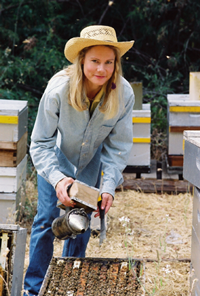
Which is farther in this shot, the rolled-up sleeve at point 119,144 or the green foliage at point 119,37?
the green foliage at point 119,37

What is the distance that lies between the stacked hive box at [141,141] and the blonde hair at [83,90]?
2.01 metres

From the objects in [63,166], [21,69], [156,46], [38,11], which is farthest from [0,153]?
[156,46]

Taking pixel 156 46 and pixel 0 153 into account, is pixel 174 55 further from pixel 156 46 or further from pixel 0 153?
pixel 0 153

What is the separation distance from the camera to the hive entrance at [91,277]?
1649 millimetres

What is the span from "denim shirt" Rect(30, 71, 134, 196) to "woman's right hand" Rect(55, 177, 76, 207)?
0.05 m

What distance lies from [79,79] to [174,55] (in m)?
4.40

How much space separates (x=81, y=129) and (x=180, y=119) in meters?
2.14

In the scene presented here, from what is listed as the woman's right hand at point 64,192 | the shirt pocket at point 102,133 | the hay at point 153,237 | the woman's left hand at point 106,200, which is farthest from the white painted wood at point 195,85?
the woman's right hand at point 64,192

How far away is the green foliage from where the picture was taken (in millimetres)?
5371

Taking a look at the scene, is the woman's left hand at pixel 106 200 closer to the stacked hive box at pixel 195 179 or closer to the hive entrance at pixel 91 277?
the hive entrance at pixel 91 277

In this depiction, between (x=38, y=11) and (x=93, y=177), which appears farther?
(x=38, y=11)

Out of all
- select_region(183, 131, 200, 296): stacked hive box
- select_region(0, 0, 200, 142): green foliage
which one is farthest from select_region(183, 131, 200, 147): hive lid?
select_region(0, 0, 200, 142): green foliage

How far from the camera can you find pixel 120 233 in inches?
130

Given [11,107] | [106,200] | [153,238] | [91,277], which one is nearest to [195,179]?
[106,200]
